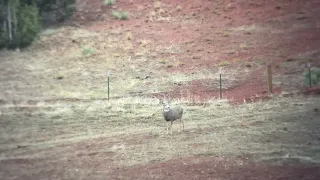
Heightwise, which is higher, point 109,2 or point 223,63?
point 109,2

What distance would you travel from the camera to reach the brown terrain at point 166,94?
9.86 metres

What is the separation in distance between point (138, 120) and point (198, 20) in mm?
18578

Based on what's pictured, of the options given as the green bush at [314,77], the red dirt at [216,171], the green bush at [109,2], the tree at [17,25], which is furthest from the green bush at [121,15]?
the red dirt at [216,171]

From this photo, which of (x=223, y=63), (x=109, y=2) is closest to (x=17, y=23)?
(x=109, y=2)

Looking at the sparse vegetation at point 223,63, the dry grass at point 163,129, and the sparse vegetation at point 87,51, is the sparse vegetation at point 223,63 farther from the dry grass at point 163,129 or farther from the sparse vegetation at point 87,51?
the sparse vegetation at point 87,51

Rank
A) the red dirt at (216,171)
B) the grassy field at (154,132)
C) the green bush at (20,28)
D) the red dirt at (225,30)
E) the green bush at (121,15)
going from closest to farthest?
the red dirt at (216,171)
the grassy field at (154,132)
the red dirt at (225,30)
the green bush at (20,28)
the green bush at (121,15)

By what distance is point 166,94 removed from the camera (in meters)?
18.1

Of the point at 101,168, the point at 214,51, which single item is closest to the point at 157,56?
the point at 214,51

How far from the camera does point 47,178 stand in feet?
30.0

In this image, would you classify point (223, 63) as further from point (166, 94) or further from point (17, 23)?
point (17, 23)

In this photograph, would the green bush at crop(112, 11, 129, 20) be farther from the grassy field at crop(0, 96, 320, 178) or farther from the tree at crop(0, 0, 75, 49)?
the grassy field at crop(0, 96, 320, 178)

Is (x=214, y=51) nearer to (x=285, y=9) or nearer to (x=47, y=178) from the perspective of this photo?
(x=285, y=9)

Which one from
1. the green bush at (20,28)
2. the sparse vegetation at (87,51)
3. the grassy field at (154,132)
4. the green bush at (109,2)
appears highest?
the green bush at (109,2)

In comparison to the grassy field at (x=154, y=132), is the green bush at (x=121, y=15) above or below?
above
